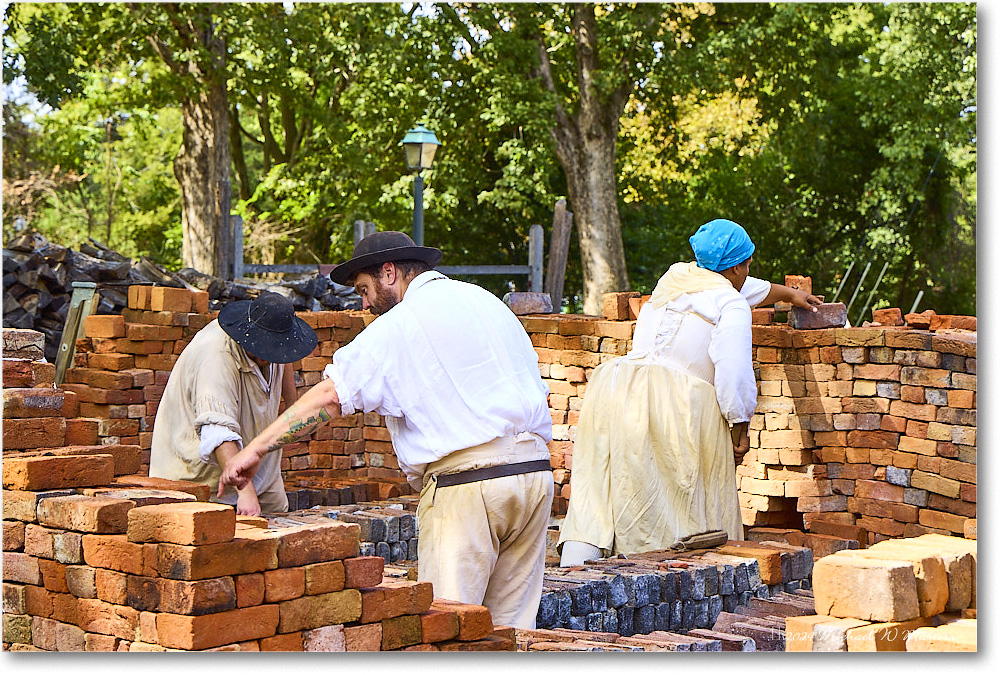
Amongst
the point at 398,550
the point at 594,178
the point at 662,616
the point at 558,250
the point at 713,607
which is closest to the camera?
the point at 662,616

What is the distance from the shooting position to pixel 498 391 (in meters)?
3.31

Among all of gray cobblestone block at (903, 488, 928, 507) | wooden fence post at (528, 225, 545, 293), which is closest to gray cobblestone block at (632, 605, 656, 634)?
gray cobblestone block at (903, 488, 928, 507)

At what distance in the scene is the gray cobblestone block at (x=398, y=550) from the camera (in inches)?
219

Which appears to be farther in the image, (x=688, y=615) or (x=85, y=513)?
(x=688, y=615)

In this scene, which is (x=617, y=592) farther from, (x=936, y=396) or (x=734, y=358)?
(x=936, y=396)

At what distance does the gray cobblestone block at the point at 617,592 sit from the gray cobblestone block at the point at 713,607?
0.44 m

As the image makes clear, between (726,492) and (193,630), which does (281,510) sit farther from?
(193,630)

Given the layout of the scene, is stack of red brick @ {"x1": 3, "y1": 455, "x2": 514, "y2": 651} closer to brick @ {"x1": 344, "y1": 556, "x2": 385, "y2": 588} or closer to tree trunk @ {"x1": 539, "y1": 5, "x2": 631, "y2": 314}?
brick @ {"x1": 344, "y1": 556, "x2": 385, "y2": 588}

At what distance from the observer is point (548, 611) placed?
397cm

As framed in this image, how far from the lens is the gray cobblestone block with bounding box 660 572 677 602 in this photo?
14.1ft

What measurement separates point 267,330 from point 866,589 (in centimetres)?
246

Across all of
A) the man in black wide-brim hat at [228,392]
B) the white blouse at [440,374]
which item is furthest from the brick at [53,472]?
the man in black wide-brim hat at [228,392]

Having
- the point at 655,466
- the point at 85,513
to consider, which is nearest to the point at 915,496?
the point at 655,466

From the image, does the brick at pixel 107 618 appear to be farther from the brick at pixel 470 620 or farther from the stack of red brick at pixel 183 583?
the brick at pixel 470 620
